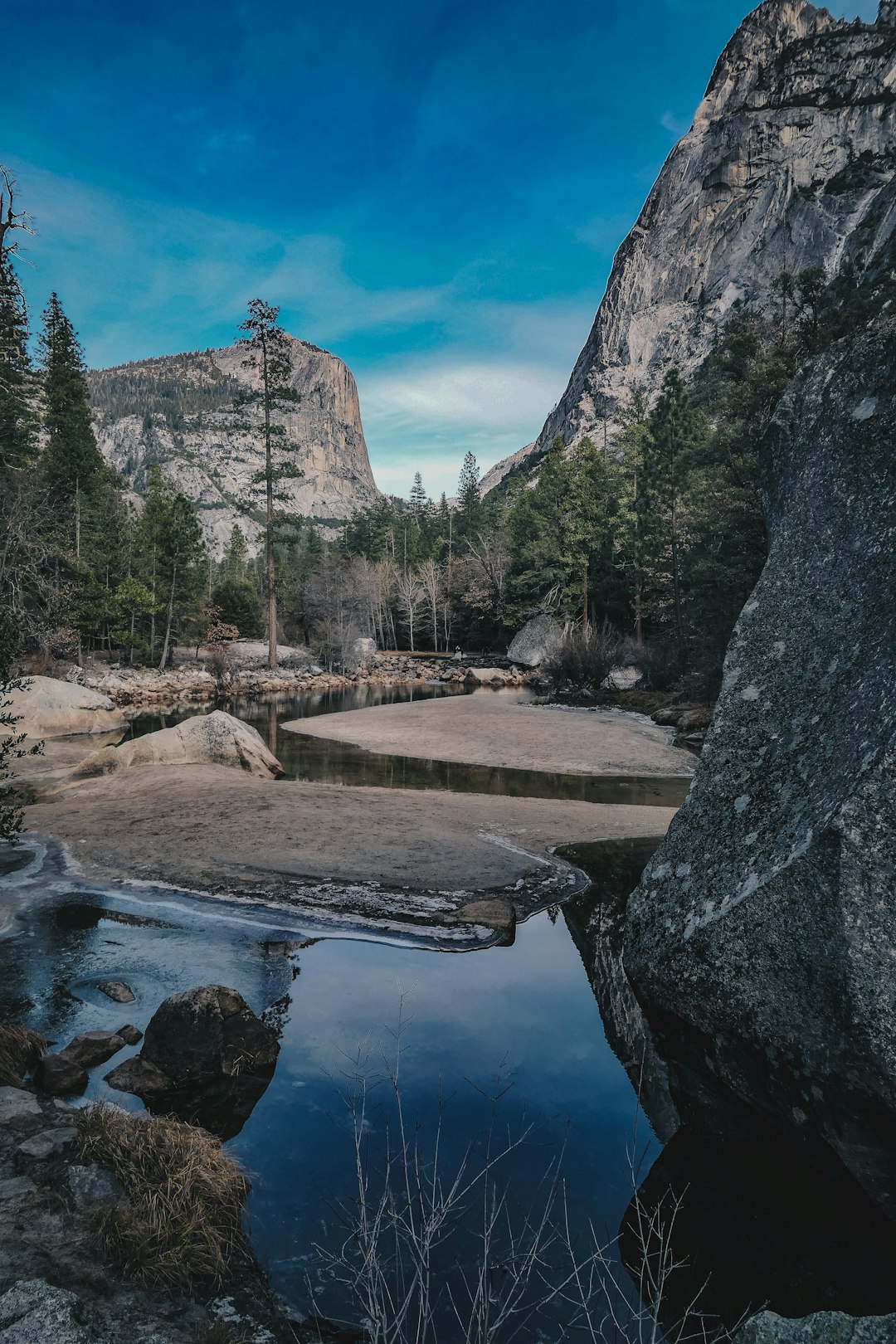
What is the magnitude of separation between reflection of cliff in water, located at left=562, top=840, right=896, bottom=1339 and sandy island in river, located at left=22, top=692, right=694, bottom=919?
4.67 meters

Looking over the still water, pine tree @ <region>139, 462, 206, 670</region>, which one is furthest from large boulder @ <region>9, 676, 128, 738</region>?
pine tree @ <region>139, 462, 206, 670</region>

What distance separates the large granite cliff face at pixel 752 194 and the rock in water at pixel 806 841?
116920mm

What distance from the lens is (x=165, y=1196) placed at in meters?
3.41

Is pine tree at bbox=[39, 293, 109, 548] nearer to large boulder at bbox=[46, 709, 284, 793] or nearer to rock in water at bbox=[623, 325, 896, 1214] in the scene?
large boulder at bbox=[46, 709, 284, 793]

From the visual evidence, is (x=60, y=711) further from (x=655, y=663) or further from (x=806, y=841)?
(x=655, y=663)

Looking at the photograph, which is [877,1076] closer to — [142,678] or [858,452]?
[858,452]

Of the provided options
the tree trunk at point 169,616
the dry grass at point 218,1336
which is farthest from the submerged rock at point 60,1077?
the tree trunk at point 169,616

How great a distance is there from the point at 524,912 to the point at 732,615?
17.0m

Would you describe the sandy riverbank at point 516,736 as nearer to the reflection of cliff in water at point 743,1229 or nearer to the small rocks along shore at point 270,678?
the small rocks along shore at point 270,678

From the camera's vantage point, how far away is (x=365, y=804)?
1243 centimetres

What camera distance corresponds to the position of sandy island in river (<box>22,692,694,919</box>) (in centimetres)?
A: 905


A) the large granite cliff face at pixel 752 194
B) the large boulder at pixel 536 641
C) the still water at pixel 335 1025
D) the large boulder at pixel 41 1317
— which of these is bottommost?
the still water at pixel 335 1025

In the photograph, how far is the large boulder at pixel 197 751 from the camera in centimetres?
1499

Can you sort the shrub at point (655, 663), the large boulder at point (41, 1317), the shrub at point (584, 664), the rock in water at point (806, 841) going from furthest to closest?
the shrub at point (584, 664)
the shrub at point (655, 663)
the rock in water at point (806, 841)
the large boulder at point (41, 1317)
